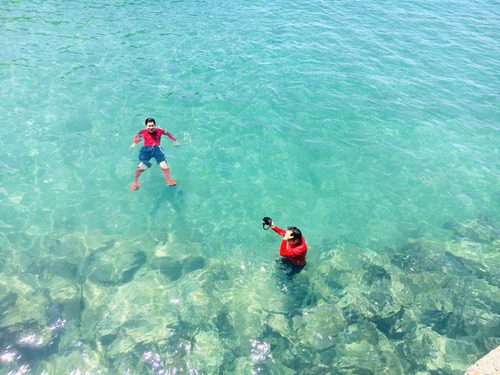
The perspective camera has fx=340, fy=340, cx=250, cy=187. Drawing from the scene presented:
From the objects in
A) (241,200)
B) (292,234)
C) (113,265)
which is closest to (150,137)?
(241,200)

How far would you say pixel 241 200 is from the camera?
44.6 feet

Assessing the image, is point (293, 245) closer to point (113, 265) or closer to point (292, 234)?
point (292, 234)

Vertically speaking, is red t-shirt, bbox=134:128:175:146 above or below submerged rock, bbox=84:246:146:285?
above

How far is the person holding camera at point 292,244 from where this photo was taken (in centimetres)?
937

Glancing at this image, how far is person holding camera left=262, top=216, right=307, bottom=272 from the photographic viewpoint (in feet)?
30.7

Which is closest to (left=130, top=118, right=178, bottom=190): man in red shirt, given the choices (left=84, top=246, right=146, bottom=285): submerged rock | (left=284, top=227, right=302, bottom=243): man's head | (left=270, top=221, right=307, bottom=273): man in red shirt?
(left=84, top=246, right=146, bottom=285): submerged rock

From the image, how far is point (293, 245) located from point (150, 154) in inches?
279

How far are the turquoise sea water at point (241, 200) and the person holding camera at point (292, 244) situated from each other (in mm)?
1189

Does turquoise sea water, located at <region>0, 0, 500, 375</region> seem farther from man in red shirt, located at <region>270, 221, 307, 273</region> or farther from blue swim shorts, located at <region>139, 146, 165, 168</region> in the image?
man in red shirt, located at <region>270, 221, 307, 273</region>

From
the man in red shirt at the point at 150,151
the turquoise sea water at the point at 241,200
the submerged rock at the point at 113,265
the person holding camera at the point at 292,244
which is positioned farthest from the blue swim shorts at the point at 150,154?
the person holding camera at the point at 292,244

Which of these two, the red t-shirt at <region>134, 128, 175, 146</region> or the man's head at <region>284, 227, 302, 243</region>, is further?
the red t-shirt at <region>134, 128, 175, 146</region>

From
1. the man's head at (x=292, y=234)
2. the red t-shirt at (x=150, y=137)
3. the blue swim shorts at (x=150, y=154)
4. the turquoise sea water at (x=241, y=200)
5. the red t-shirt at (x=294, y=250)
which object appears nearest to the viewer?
the man's head at (x=292, y=234)

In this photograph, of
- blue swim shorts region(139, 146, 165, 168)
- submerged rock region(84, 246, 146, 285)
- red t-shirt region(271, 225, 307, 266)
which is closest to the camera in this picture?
red t-shirt region(271, 225, 307, 266)

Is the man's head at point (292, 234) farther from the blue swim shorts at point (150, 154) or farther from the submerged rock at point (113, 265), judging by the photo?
the blue swim shorts at point (150, 154)
